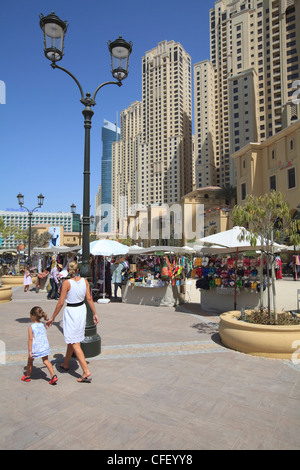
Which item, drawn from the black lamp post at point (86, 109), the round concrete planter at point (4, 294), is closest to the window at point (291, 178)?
the round concrete planter at point (4, 294)

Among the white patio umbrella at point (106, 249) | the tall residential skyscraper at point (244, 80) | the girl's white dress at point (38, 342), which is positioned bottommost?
the girl's white dress at point (38, 342)

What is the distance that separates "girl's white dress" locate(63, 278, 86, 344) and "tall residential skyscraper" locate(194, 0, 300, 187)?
5807cm

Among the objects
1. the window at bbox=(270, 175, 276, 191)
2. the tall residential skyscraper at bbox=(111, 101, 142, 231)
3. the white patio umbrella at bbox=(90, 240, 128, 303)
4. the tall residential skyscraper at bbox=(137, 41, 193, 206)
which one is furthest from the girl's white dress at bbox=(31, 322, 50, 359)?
the tall residential skyscraper at bbox=(111, 101, 142, 231)

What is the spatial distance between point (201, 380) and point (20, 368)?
2833 millimetres

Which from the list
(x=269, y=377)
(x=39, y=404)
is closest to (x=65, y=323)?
(x=39, y=404)

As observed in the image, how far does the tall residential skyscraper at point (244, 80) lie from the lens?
64.9 m

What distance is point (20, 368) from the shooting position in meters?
4.70

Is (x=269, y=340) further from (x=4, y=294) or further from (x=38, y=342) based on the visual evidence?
(x=4, y=294)

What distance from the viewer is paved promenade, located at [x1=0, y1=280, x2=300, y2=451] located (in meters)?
2.85

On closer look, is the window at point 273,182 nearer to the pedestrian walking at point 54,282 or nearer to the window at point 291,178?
the window at point 291,178

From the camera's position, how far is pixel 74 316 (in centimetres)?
421

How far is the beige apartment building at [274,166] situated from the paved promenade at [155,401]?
29.3 metres

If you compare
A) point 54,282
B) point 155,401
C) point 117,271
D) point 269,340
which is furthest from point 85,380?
point 54,282
